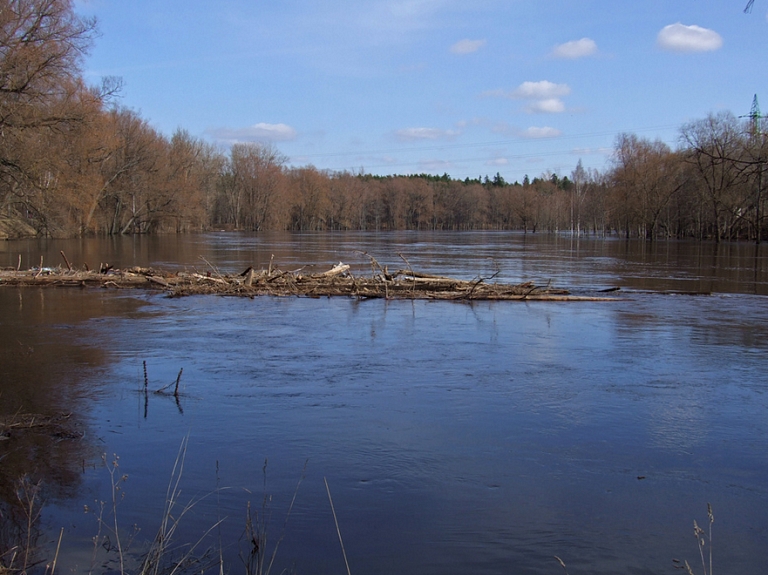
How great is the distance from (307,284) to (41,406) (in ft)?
41.3

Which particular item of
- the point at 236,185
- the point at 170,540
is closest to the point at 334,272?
the point at 170,540

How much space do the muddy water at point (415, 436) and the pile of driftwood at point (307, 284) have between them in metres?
4.51

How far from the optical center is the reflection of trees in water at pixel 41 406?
19.2 feet

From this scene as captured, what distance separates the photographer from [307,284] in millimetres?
20578

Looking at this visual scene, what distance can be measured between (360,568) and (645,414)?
5.03 metres

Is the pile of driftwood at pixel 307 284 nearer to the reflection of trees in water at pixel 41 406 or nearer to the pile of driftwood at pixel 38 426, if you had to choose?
the reflection of trees in water at pixel 41 406

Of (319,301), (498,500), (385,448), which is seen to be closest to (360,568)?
(498,500)

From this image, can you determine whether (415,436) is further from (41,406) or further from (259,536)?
(41,406)

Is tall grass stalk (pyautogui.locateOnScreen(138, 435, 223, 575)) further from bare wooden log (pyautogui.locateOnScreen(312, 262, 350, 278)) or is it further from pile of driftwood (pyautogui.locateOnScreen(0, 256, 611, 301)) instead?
bare wooden log (pyautogui.locateOnScreen(312, 262, 350, 278))

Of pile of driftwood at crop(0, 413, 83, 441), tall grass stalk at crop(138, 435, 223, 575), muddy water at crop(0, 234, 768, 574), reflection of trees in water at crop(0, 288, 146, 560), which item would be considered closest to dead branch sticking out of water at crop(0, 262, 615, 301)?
muddy water at crop(0, 234, 768, 574)

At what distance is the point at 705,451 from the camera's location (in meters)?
7.19

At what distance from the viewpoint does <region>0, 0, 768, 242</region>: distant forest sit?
28.5 m

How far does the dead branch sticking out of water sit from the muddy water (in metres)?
4.50

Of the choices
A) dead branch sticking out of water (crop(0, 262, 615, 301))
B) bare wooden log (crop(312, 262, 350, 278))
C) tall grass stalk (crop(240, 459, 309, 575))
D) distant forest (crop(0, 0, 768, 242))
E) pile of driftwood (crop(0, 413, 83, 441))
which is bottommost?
tall grass stalk (crop(240, 459, 309, 575))
